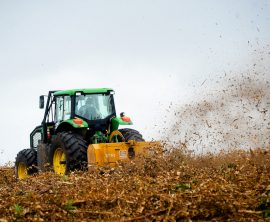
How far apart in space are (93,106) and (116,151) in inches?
78.8

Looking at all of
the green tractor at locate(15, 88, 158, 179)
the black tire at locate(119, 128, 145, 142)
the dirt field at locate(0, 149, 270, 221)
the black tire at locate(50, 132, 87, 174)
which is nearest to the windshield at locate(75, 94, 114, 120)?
the green tractor at locate(15, 88, 158, 179)

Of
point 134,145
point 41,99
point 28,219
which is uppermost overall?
point 41,99

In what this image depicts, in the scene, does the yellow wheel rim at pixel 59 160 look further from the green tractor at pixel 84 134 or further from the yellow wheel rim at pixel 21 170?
the yellow wheel rim at pixel 21 170

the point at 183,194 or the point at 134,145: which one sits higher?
the point at 134,145

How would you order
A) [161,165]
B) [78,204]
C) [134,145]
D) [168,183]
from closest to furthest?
[78,204]
[168,183]
[161,165]
[134,145]

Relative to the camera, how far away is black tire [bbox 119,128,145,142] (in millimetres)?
14711

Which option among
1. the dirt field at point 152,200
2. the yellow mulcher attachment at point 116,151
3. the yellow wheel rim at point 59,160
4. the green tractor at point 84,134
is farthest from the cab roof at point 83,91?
the dirt field at point 152,200

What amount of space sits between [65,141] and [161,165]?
2710mm

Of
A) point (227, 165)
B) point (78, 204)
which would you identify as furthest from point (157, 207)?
point (227, 165)

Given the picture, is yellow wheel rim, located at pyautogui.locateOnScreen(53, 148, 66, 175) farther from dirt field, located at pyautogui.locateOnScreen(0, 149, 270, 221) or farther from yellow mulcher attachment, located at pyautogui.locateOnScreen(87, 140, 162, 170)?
dirt field, located at pyautogui.locateOnScreen(0, 149, 270, 221)

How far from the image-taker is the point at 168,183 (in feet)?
29.2

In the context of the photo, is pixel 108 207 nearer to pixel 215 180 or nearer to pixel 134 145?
pixel 215 180

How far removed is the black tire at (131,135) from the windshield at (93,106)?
2.00ft

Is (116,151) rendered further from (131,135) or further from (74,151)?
(131,135)
